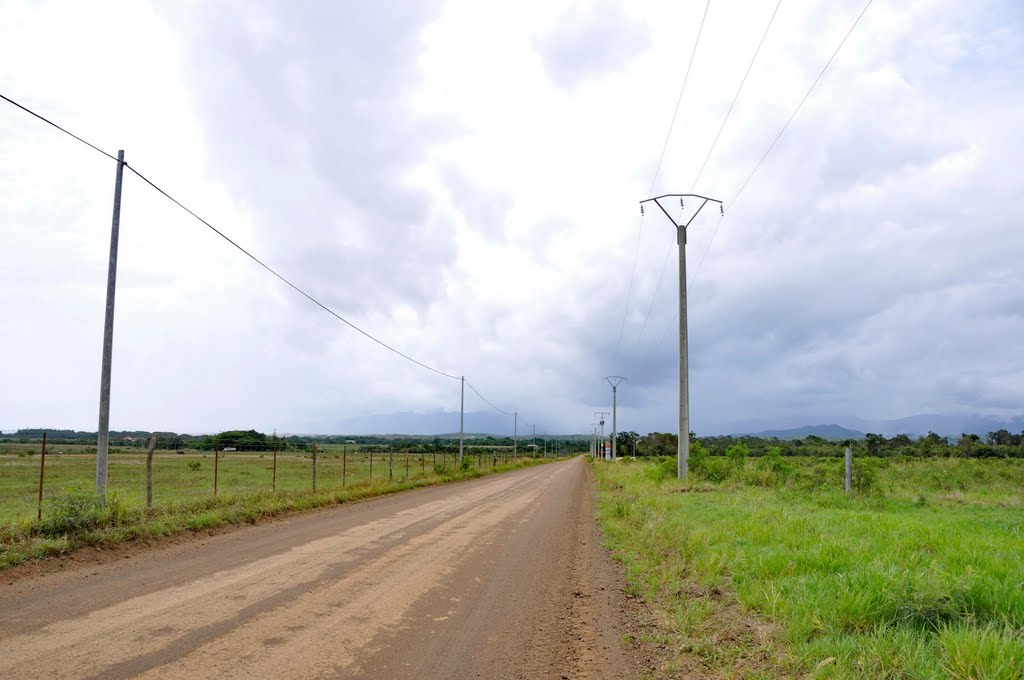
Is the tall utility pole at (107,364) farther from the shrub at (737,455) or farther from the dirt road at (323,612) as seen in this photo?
the shrub at (737,455)

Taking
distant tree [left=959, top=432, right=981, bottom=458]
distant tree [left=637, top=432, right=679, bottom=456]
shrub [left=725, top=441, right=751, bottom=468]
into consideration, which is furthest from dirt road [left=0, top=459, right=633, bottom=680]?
distant tree [left=637, top=432, right=679, bottom=456]

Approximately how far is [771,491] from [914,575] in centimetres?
1377

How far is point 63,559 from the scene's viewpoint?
9891 millimetres

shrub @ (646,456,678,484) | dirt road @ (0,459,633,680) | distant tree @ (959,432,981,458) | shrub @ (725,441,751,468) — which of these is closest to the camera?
dirt road @ (0,459,633,680)

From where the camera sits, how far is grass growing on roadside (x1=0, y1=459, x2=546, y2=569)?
10.0 metres

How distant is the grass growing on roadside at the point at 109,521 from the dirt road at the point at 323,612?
80 cm

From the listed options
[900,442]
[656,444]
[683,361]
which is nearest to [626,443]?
[656,444]

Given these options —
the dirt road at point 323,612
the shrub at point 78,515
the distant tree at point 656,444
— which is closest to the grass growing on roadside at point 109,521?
the shrub at point 78,515

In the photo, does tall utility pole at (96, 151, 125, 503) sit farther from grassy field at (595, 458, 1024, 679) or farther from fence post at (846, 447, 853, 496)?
fence post at (846, 447, 853, 496)

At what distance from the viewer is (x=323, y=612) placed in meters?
6.98

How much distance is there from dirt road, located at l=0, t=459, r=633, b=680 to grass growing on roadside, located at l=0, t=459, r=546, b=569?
2.61 feet

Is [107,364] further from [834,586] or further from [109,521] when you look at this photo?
[834,586]

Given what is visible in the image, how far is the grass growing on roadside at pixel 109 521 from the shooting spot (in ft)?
32.9

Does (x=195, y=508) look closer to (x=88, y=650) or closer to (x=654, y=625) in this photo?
(x=88, y=650)
